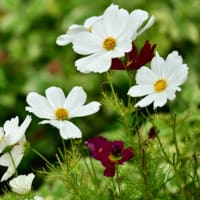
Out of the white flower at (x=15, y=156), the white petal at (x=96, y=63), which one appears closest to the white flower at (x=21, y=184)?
the white flower at (x=15, y=156)

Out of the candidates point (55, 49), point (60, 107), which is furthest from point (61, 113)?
point (55, 49)

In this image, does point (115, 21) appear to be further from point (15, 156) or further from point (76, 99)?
point (15, 156)

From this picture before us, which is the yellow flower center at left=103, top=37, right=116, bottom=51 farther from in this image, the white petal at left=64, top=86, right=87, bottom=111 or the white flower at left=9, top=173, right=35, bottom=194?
the white flower at left=9, top=173, right=35, bottom=194

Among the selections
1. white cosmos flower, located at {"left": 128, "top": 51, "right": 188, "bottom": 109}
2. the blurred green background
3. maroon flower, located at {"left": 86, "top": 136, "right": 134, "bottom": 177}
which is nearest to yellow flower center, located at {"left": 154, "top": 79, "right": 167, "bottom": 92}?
white cosmos flower, located at {"left": 128, "top": 51, "right": 188, "bottom": 109}

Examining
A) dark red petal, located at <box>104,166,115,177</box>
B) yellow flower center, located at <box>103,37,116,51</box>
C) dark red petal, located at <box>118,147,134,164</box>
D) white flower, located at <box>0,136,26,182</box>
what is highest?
yellow flower center, located at <box>103,37,116,51</box>

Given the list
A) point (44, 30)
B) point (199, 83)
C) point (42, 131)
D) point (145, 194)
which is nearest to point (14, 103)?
point (42, 131)
